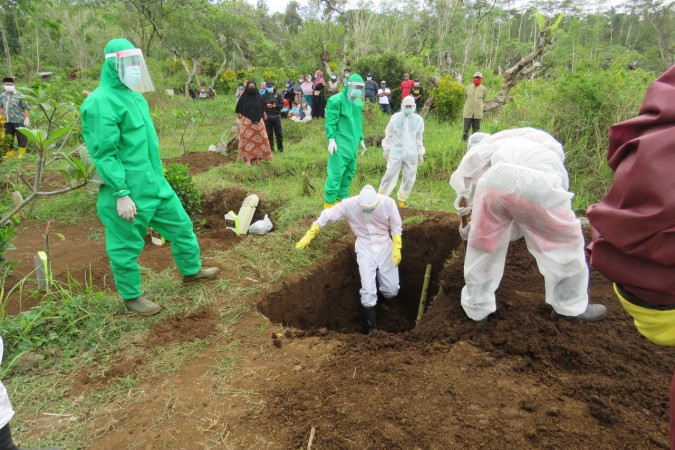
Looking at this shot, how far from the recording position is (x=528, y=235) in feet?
9.32

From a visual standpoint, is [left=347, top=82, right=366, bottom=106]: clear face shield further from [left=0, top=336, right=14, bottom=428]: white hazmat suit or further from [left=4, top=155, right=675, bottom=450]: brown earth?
[left=0, top=336, right=14, bottom=428]: white hazmat suit

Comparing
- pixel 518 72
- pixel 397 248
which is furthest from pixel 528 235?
pixel 518 72

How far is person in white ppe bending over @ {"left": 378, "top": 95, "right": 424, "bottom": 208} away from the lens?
19.6ft

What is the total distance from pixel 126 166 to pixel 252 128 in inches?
213

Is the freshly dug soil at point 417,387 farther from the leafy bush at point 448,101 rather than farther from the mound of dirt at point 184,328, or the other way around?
the leafy bush at point 448,101

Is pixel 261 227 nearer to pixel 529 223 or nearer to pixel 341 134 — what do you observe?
pixel 341 134

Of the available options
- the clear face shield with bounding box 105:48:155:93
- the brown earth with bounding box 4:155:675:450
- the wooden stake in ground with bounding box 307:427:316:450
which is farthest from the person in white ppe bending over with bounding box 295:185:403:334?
the wooden stake in ground with bounding box 307:427:316:450

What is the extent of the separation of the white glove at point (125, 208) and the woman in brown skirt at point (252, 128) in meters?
5.28

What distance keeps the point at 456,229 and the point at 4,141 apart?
287 inches

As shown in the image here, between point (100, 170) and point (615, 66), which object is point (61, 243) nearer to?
point (100, 170)

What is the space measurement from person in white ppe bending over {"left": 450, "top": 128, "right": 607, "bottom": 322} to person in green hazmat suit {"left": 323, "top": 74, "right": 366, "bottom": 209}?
Result: 8.83 ft

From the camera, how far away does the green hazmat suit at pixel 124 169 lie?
111 inches

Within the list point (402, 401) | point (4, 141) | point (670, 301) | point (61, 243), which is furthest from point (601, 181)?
point (4, 141)

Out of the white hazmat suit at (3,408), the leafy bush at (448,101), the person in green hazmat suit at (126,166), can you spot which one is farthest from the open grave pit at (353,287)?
the leafy bush at (448,101)
